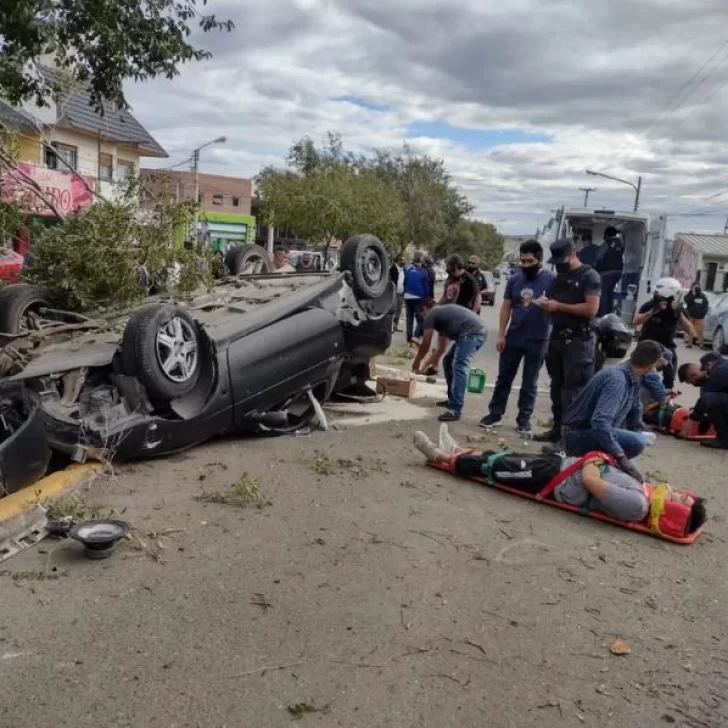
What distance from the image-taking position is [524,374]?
691 cm

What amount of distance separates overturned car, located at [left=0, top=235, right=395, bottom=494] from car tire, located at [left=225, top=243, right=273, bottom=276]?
112cm

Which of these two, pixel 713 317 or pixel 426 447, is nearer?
pixel 426 447

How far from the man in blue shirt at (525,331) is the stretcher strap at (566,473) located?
2019mm

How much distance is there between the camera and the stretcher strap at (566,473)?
15.3 feet

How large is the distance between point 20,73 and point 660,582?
24.1ft

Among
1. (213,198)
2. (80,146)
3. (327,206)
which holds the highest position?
(80,146)

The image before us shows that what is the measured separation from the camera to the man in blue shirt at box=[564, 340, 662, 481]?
4.69 meters

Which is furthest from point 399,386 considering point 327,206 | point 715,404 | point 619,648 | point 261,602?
point 327,206

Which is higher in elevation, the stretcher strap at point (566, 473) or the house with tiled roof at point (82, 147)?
the house with tiled roof at point (82, 147)

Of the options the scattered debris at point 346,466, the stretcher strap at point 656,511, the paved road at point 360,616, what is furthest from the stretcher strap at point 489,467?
the stretcher strap at point 656,511

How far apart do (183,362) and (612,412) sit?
108 inches

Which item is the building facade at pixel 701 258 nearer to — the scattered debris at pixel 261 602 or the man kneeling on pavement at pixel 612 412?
the man kneeling on pavement at pixel 612 412

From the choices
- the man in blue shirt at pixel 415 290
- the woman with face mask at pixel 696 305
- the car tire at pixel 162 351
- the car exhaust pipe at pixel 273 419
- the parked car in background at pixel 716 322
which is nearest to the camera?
the car tire at pixel 162 351

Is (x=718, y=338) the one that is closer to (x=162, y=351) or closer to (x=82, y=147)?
(x=162, y=351)
